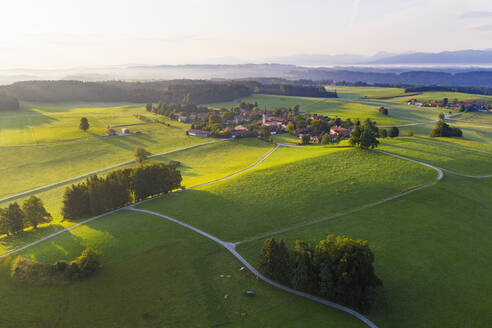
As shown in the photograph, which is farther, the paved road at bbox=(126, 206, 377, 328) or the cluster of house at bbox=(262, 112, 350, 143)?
the cluster of house at bbox=(262, 112, 350, 143)

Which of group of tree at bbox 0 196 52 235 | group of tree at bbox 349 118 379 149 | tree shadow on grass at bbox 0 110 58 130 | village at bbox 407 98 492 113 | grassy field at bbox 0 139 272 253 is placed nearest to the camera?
group of tree at bbox 0 196 52 235

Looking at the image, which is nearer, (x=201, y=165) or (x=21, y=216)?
(x=21, y=216)

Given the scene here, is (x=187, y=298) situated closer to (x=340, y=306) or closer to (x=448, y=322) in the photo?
(x=340, y=306)

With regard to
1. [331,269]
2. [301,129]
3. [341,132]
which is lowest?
[331,269]

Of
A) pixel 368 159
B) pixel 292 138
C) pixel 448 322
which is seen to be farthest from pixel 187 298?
pixel 292 138

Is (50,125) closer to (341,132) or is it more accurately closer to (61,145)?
(61,145)

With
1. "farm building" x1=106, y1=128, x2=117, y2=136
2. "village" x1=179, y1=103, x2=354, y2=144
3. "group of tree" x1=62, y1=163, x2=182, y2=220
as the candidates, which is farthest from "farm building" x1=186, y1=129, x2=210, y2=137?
"group of tree" x1=62, y1=163, x2=182, y2=220

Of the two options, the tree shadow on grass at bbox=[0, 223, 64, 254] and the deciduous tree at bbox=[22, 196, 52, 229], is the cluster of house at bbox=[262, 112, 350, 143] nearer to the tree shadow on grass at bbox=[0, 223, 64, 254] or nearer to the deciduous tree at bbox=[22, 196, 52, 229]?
the tree shadow on grass at bbox=[0, 223, 64, 254]

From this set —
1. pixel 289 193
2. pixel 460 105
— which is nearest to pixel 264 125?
pixel 289 193

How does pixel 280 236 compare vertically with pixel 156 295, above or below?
above
